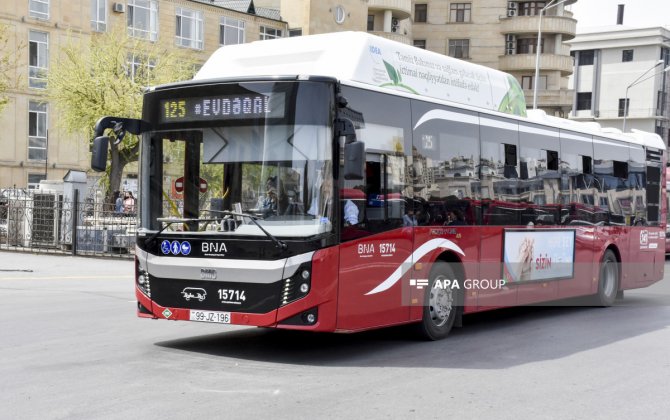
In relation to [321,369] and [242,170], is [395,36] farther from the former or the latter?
[321,369]

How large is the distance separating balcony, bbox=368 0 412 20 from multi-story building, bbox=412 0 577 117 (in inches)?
245

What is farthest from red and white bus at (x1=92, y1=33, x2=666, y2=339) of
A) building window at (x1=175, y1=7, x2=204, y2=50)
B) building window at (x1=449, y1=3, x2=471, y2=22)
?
building window at (x1=449, y1=3, x2=471, y2=22)

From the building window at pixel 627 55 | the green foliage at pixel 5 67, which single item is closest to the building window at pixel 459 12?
the building window at pixel 627 55

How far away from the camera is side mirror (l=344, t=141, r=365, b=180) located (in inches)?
355

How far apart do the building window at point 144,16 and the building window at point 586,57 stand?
50.3 meters

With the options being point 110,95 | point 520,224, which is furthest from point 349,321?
point 110,95

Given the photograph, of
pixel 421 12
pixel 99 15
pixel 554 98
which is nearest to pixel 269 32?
pixel 99 15

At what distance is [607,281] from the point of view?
635 inches

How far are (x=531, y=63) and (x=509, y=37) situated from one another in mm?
3462

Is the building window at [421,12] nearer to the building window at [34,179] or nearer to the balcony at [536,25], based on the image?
the balcony at [536,25]

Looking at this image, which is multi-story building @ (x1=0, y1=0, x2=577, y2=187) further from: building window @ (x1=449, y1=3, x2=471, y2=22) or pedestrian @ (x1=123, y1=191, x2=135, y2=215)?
pedestrian @ (x1=123, y1=191, x2=135, y2=215)

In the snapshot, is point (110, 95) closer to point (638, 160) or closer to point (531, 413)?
point (638, 160)

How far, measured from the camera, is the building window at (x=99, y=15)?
172 ft

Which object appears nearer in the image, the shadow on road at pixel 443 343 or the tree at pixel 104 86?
the shadow on road at pixel 443 343
